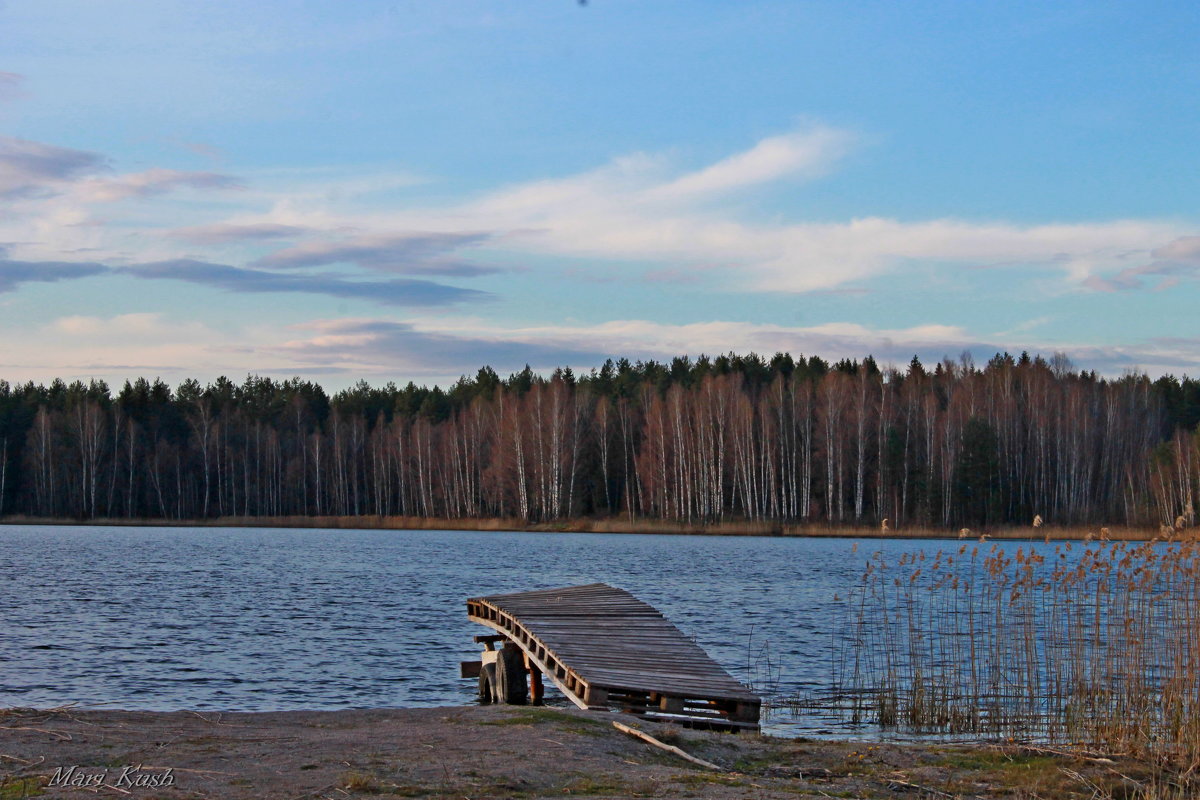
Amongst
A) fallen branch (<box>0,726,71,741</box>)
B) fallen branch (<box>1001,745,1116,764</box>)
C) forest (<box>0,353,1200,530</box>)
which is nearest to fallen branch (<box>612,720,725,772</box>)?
fallen branch (<box>1001,745,1116,764</box>)

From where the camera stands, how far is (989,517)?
74.2 meters

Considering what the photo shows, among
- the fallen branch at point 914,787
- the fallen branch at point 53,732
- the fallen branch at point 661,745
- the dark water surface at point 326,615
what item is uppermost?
the fallen branch at point 53,732

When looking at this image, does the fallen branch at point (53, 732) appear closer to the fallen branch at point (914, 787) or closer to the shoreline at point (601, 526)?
the fallen branch at point (914, 787)

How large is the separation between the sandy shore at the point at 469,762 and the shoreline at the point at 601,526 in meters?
46.3

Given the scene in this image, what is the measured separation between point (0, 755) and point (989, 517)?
71.6m

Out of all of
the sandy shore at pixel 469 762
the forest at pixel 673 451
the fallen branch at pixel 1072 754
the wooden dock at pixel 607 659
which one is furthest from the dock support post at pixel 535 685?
the forest at pixel 673 451

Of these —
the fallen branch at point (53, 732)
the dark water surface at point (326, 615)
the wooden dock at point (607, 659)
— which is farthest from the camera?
the dark water surface at point (326, 615)

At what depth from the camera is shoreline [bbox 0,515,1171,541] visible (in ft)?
215

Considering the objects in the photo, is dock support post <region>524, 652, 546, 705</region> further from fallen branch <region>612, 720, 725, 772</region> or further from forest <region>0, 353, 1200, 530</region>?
forest <region>0, 353, 1200, 530</region>

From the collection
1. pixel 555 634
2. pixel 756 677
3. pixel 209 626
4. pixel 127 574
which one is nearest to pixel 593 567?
pixel 127 574

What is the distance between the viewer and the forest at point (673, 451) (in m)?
74.4

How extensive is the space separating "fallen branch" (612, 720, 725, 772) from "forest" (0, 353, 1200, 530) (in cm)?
5405

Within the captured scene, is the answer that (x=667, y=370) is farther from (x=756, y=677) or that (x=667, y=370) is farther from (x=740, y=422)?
(x=756, y=677)

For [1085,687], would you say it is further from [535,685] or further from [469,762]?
[469,762]
